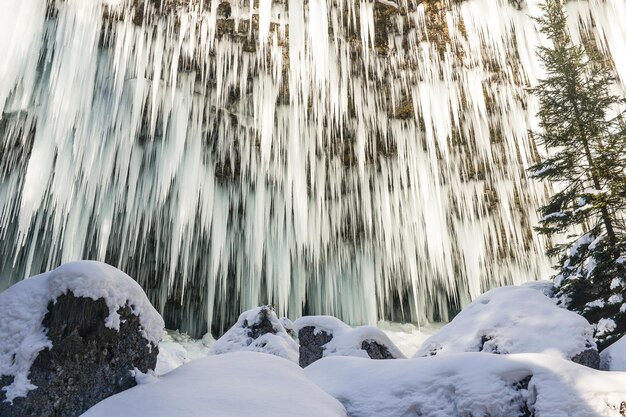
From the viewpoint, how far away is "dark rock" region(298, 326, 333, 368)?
10469mm

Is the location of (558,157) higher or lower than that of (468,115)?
lower

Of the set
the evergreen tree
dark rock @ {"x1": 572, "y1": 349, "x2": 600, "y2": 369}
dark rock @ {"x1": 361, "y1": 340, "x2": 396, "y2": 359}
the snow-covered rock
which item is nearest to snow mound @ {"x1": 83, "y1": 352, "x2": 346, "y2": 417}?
dark rock @ {"x1": 572, "y1": 349, "x2": 600, "y2": 369}

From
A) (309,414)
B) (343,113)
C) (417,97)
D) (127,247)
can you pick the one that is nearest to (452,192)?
(417,97)

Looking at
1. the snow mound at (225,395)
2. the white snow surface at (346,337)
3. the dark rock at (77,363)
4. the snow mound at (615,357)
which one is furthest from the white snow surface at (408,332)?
the dark rock at (77,363)

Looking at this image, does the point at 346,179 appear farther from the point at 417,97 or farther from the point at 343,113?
the point at 417,97

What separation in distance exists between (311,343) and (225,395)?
7.74 metres

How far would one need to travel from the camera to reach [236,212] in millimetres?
15422

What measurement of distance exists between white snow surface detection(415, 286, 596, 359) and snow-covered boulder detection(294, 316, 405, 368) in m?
0.93

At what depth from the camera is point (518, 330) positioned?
Answer: 26.4 ft

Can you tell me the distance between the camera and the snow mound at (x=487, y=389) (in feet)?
11.5

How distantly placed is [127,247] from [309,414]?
14.4 m

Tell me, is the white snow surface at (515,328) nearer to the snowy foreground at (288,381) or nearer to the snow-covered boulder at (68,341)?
the snowy foreground at (288,381)

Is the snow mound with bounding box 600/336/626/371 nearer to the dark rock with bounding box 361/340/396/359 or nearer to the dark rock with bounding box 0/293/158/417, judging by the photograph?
the dark rock with bounding box 361/340/396/359

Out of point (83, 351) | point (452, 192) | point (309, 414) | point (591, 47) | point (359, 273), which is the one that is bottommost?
point (309, 414)
